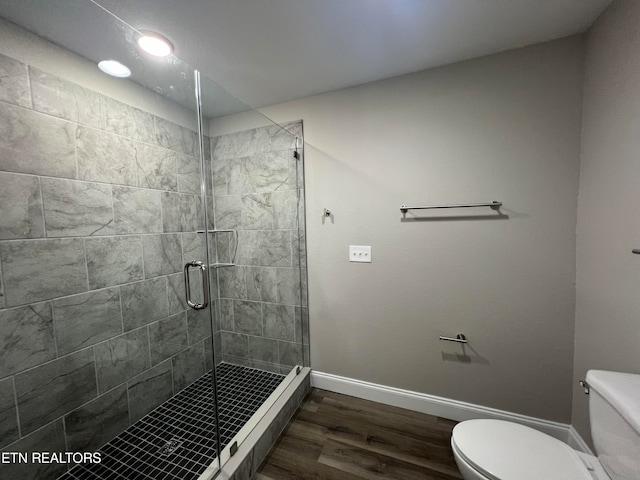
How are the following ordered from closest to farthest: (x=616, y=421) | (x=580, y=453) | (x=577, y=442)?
(x=616, y=421) → (x=580, y=453) → (x=577, y=442)

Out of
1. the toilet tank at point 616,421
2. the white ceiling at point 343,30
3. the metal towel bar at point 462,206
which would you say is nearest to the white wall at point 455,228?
the metal towel bar at point 462,206

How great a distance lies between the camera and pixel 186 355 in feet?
6.19

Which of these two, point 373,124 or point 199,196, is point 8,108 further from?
point 373,124

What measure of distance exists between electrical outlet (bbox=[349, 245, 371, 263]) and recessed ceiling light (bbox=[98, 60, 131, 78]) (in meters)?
1.82

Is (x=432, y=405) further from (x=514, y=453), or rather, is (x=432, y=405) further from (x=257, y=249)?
(x=257, y=249)

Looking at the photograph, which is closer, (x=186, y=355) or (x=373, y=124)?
(x=373, y=124)

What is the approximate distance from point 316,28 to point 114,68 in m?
1.21

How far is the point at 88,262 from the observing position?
1.39 metres

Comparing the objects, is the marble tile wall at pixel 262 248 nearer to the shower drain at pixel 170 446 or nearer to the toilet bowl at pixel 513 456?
the shower drain at pixel 170 446

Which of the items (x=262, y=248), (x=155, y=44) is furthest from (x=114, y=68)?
(x=262, y=248)

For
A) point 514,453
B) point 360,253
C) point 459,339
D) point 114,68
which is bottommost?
point 514,453

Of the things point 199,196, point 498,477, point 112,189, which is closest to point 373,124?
point 199,196

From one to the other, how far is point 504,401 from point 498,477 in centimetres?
92

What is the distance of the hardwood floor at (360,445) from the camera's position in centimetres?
131
